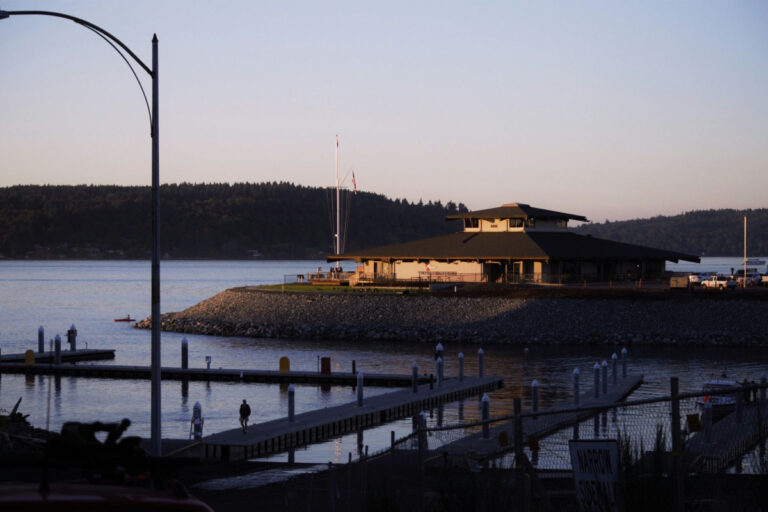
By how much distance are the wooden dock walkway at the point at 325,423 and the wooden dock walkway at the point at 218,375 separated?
4565mm

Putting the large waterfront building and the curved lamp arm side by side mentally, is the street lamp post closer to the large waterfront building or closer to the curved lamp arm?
the curved lamp arm

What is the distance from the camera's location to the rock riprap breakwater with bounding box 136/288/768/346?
64812 mm

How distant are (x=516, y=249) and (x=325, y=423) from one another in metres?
48.7

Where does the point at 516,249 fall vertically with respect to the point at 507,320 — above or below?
above

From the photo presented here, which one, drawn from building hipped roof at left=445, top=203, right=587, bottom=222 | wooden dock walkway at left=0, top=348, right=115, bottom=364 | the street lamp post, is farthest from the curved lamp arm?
building hipped roof at left=445, top=203, right=587, bottom=222

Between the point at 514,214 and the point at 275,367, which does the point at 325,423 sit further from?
the point at 514,214

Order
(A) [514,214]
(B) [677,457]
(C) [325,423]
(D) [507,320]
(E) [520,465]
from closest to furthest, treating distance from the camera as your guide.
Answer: (B) [677,457] < (E) [520,465] < (C) [325,423] < (D) [507,320] < (A) [514,214]

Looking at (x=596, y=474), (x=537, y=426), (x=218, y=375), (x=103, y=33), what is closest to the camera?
(x=596, y=474)

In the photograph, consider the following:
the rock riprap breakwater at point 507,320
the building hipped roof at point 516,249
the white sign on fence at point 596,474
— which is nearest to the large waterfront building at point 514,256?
the building hipped roof at point 516,249

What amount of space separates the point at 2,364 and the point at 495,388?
24808 millimetres

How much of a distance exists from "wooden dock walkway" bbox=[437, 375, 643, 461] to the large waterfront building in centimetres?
3274

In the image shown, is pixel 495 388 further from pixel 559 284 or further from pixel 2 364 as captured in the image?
pixel 559 284

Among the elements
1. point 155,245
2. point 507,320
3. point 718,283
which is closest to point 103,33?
point 155,245

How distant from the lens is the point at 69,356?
58.6 m
